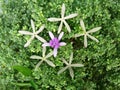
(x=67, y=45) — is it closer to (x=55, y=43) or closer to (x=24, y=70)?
(x=55, y=43)

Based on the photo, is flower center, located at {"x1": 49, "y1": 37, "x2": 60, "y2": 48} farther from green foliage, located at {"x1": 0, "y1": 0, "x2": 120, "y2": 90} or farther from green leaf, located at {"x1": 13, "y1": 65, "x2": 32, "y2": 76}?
green leaf, located at {"x1": 13, "y1": 65, "x2": 32, "y2": 76}

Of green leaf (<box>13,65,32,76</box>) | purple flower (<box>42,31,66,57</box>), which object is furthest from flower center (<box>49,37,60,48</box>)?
green leaf (<box>13,65,32,76</box>)

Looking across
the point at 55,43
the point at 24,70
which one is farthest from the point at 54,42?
the point at 24,70

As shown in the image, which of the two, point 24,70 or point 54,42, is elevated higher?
point 54,42

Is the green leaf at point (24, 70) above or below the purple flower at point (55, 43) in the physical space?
below

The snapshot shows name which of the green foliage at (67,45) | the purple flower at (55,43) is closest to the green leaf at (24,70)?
the green foliage at (67,45)

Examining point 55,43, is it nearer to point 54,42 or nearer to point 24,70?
point 54,42

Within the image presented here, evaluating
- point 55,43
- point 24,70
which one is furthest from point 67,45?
point 24,70

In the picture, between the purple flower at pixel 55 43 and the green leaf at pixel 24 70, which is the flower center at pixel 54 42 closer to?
the purple flower at pixel 55 43
